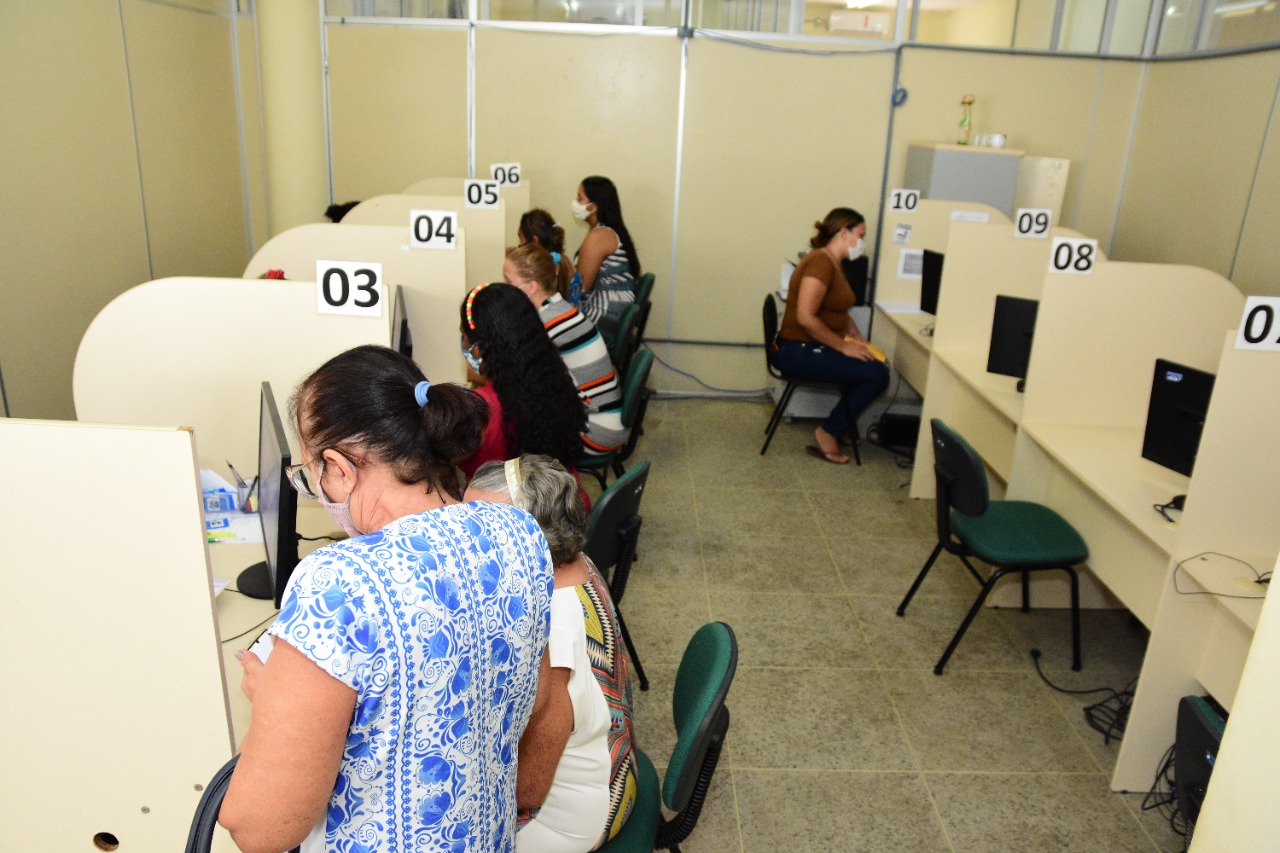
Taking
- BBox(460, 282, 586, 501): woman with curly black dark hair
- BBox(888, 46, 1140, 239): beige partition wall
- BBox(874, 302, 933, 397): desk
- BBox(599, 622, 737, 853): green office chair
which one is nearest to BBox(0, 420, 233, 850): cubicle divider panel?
BBox(599, 622, 737, 853): green office chair

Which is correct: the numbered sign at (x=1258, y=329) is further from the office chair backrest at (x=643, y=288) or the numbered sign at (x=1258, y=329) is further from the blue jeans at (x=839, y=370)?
the office chair backrest at (x=643, y=288)

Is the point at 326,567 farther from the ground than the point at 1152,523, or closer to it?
farther from the ground

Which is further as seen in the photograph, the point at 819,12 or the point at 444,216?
the point at 819,12

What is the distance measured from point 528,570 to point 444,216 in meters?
1.90

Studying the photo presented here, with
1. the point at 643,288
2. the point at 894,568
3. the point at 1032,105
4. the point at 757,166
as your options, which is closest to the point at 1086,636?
the point at 894,568

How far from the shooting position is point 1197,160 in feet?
14.5

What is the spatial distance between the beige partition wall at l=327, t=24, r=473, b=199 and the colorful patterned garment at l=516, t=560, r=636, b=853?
13.9 ft

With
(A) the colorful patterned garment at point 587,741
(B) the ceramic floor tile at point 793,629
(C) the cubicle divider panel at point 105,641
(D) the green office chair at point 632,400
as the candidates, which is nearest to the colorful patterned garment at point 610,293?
(D) the green office chair at point 632,400

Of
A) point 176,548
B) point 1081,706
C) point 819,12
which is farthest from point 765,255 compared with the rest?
point 176,548

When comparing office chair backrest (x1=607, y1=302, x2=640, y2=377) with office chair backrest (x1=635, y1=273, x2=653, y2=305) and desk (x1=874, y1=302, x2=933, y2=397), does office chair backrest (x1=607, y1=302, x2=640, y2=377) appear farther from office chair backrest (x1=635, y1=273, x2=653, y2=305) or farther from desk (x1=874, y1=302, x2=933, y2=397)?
desk (x1=874, y1=302, x2=933, y2=397)

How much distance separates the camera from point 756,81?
494 centimetres

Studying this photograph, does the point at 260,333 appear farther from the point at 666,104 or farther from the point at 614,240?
the point at 666,104

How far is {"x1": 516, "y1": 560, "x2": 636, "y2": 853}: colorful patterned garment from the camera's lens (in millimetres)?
1305

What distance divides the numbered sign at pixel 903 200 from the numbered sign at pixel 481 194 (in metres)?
2.12
